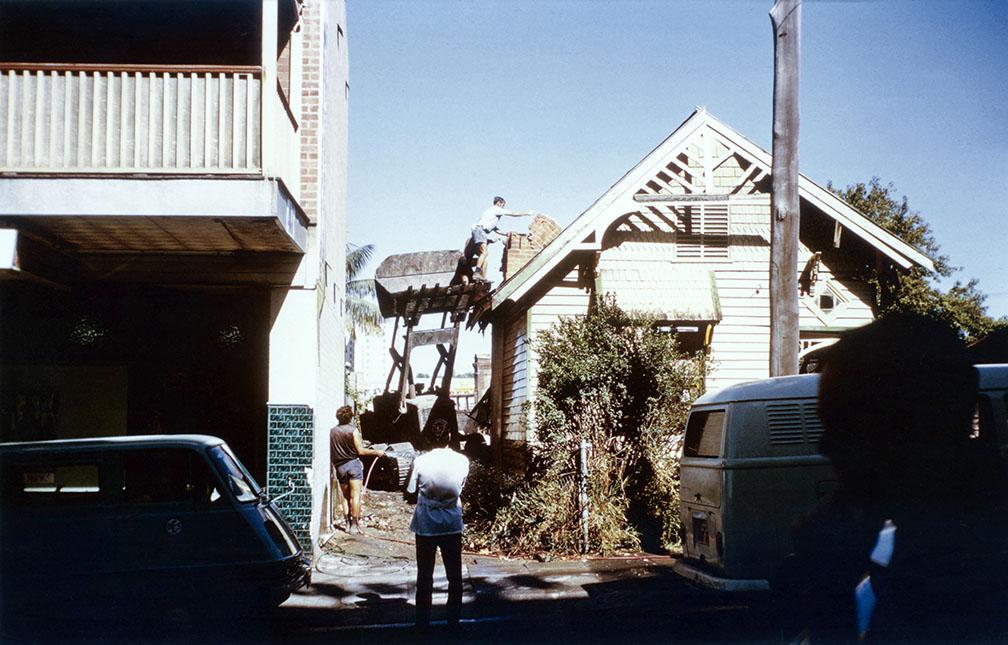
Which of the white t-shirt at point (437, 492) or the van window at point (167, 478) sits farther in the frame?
the white t-shirt at point (437, 492)

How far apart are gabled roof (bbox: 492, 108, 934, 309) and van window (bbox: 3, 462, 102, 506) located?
7638 mm

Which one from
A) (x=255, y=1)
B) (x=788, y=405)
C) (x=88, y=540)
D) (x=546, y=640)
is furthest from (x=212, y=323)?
(x=788, y=405)

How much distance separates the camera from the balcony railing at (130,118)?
26.8 feet

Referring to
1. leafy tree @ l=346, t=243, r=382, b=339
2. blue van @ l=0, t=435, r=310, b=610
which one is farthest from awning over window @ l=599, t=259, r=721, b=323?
leafy tree @ l=346, t=243, r=382, b=339

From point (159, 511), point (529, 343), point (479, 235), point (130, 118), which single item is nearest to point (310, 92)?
point (130, 118)

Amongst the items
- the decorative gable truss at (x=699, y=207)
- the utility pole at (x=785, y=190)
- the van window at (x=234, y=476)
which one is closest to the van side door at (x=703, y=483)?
the utility pole at (x=785, y=190)

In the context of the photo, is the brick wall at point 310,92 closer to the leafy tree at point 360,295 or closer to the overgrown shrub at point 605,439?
the overgrown shrub at point 605,439

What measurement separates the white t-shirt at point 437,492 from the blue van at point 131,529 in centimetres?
118

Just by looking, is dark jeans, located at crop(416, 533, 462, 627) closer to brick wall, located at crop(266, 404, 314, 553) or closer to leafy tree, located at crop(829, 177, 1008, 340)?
brick wall, located at crop(266, 404, 314, 553)

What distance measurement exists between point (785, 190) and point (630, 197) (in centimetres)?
475

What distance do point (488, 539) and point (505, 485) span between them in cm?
90

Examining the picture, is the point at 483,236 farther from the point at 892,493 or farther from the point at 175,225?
the point at 892,493

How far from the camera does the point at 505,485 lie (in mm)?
11672

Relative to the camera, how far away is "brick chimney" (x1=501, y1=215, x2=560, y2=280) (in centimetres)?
1667
